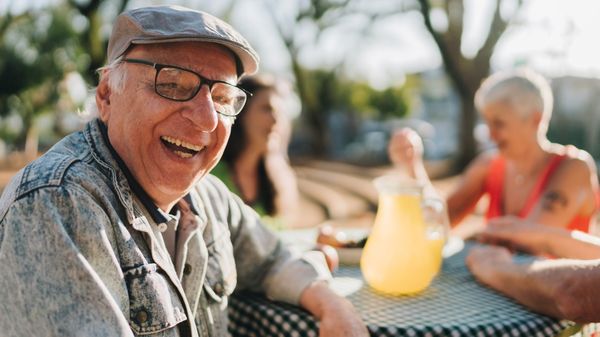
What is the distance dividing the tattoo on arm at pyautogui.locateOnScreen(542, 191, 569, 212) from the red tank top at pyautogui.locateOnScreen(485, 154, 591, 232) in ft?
0.26

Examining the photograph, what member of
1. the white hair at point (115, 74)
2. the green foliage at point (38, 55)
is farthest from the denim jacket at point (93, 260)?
the green foliage at point (38, 55)

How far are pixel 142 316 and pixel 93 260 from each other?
6.9 inches

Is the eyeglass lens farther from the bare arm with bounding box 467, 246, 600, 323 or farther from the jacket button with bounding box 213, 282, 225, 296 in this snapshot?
the bare arm with bounding box 467, 246, 600, 323

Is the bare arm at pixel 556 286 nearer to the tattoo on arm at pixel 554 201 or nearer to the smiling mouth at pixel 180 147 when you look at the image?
the smiling mouth at pixel 180 147

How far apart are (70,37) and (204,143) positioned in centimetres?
2288

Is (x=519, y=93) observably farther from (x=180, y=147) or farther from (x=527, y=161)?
(x=180, y=147)

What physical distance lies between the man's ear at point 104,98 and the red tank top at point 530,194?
237 cm

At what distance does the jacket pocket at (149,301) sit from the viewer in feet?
3.67

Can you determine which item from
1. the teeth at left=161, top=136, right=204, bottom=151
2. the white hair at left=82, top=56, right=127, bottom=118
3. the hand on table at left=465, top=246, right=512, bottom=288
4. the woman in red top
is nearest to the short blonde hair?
the woman in red top

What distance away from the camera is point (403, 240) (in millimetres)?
1586

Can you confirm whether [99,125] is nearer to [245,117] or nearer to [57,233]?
[57,233]

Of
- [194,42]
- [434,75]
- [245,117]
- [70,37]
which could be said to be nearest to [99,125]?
[194,42]

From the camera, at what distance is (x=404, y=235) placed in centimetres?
158

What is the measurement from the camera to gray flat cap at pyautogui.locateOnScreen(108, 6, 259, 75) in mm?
1191
